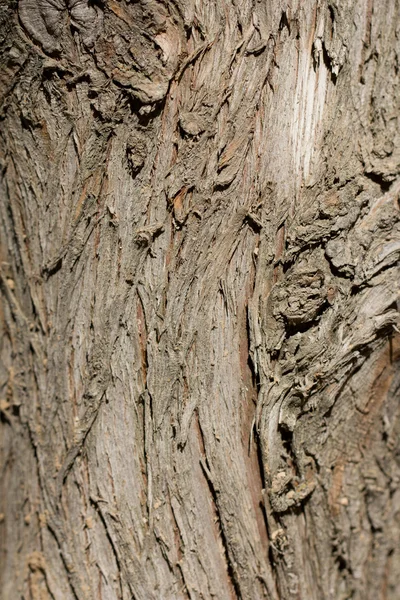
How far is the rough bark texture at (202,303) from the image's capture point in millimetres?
1415

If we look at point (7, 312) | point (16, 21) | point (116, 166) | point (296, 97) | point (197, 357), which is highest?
point (16, 21)

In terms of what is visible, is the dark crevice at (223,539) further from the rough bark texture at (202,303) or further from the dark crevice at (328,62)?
the dark crevice at (328,62)

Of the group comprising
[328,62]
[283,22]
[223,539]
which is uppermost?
[283,22]

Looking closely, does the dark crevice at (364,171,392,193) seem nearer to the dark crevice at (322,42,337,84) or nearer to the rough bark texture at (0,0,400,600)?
the rough bark texture at (0,0,400,600)

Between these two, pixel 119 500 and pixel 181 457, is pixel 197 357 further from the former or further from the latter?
pixel 119 500

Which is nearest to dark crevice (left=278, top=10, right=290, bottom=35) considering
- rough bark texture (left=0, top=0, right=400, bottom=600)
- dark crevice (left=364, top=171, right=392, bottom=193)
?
rough bark texture (left=0, top=0, right=400, bottom=600)

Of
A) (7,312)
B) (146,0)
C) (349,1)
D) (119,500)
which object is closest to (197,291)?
(7,312)

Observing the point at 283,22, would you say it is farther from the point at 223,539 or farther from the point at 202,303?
the point at 223,539

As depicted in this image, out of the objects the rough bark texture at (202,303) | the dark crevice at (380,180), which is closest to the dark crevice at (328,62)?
the rough bark texture at (202,303)

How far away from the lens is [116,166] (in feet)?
4.80

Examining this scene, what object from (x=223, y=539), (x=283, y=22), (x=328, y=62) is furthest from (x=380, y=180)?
(x=223, y=539)

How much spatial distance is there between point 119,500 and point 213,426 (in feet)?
1.10

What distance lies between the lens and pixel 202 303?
1507 mm

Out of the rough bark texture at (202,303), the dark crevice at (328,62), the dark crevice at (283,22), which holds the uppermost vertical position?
the dark crevice at (283,22)
